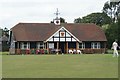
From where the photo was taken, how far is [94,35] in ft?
229

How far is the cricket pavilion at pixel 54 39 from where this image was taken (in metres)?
66.4

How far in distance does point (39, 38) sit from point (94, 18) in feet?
168

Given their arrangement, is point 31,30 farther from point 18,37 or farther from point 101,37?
point 101,37

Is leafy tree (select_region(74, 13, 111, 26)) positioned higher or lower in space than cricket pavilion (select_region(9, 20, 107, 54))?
higher

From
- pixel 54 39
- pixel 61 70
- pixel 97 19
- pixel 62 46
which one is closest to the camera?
pixel 61 70

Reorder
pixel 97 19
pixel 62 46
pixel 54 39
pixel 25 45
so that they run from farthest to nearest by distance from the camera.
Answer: pixel 97 19 → pixel 62 46 → pixel 25 45 → pixel 54 39

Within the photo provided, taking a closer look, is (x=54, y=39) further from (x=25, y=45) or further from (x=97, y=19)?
(x=97, y=19)

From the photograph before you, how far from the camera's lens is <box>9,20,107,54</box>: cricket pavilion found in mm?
66438

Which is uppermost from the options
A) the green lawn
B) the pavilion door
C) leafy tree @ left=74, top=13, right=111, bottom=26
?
leafy tree @ left=74, top=13, right=111, bottom=26

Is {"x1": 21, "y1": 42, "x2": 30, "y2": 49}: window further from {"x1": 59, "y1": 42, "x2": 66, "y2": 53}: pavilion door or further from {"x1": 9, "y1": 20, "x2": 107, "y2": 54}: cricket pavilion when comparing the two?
{"x1": 59, "y1": 42, "x2": 66, "y2": 53}: pavilion door

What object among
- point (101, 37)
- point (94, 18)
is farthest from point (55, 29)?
point (94, 18)

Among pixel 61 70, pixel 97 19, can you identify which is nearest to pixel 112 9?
pixel 97 19

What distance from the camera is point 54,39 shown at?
219ft

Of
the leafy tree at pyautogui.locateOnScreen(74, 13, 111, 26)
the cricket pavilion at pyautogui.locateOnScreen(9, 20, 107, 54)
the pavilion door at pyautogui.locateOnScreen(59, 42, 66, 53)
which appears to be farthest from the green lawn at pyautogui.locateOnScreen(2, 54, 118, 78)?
the leafy tree at pyautogui.locateOnScreen(74, 13, 111, 26)
